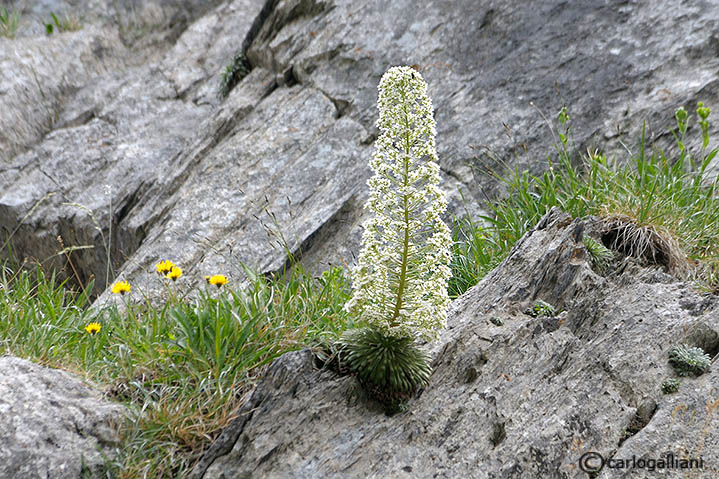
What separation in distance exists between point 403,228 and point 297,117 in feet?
16.7

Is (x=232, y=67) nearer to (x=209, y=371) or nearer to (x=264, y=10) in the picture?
(x=264, y=10)

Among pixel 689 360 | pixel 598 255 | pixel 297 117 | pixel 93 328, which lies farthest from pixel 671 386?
pixel 297 117

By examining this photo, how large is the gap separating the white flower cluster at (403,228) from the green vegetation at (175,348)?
735 mm

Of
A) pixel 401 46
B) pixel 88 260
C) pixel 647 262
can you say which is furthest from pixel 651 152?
pixel 88 260

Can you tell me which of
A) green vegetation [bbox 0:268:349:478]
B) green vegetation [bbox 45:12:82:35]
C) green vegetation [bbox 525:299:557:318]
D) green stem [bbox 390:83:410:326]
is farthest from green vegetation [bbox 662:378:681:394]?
green vegetation [bbox 45:12:82:35]

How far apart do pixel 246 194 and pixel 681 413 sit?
17.2 ft

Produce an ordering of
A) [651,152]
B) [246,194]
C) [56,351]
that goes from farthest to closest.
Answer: [246,194] → [651,152] → [56,351]

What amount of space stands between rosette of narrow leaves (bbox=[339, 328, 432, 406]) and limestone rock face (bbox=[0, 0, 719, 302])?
1.91 m

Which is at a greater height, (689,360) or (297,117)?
(297,117)

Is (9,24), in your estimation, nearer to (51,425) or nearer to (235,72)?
(235,72)

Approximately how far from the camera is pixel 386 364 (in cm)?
342

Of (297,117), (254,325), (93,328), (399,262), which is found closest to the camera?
(399,262)

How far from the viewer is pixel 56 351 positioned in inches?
161

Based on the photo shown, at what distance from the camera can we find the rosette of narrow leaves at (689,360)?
3.61 metres
